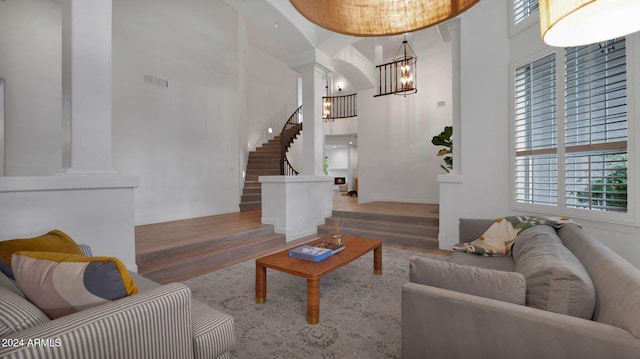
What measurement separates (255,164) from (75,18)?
5.52 meters

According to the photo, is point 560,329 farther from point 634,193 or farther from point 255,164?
point 255,164

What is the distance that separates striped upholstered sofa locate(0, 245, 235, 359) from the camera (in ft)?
2.83

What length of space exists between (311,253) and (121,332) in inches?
64.8

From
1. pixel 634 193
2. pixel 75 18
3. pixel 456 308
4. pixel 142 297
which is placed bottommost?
pixel 456 308

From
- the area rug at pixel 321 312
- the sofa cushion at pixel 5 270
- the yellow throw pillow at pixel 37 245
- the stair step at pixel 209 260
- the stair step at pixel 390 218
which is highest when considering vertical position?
the yellow throw pillow at pixel 37 245

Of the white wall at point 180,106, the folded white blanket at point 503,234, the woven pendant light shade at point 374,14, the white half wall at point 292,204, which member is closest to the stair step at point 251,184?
the white wall at point 180,106

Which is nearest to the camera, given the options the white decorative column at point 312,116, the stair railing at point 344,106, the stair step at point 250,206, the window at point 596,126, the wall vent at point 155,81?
the window at point 596,126

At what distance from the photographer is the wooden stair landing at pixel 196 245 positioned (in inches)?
124

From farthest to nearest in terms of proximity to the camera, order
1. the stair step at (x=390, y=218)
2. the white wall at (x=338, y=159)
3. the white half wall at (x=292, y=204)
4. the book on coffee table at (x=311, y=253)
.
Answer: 1. the white wall at (x=338, y=159)
2. the stair step at (x=390, y=218)
3. the white half wall at (x=292, y=204)
4. the book on coffee table at (x=311, y=253)

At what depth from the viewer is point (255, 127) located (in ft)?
29.2

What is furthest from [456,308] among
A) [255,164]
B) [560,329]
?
[255,164]

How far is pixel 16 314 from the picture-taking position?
0.93 meters

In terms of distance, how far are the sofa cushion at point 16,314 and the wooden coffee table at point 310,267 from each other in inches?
58.8

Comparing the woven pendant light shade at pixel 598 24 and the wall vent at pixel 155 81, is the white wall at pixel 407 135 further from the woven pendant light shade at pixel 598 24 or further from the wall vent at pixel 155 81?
the woven pendant light shade at pixel 598 24
